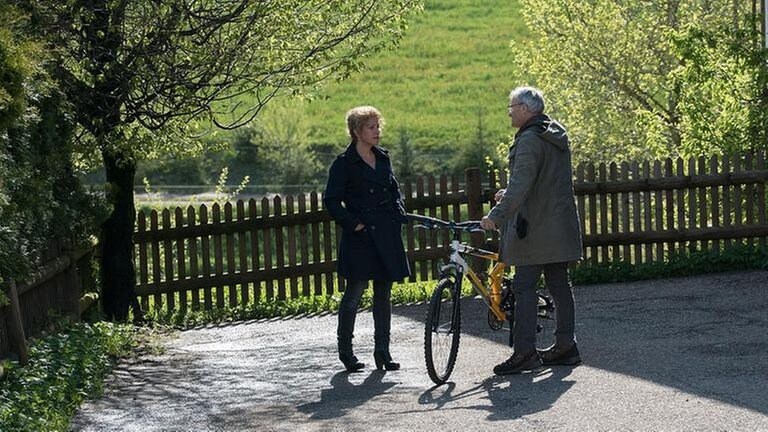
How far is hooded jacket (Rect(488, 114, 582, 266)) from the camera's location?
10.2m

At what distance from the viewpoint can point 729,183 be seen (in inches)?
642

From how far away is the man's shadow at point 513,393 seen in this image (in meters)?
8.99

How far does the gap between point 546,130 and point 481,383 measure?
1.77m

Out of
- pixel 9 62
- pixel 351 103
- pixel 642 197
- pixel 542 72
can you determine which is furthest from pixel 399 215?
pixel 351 103

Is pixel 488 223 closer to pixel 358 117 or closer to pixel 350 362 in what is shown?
pixel 358 117

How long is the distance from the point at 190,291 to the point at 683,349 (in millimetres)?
7599

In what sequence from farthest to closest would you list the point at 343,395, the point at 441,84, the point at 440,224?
the point at 441,84
the point at 440,224
the point at 343,395

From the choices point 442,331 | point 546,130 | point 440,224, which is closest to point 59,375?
point 442,331

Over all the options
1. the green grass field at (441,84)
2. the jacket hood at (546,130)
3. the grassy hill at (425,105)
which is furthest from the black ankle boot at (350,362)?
the green grass field at (441,84)

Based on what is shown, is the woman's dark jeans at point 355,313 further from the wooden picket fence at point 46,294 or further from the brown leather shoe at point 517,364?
the wooden picket fence at point 46,294

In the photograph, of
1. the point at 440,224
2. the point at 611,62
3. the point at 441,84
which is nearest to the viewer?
the point at 440,224

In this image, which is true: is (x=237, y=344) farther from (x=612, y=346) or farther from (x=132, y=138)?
(x=612, y=346)

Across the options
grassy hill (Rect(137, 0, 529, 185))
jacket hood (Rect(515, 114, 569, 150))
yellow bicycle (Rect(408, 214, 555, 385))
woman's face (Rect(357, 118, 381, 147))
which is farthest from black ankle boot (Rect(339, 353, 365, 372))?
grassy hill (Rect(137, 0, 529, 185))

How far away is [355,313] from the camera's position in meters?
10.9
